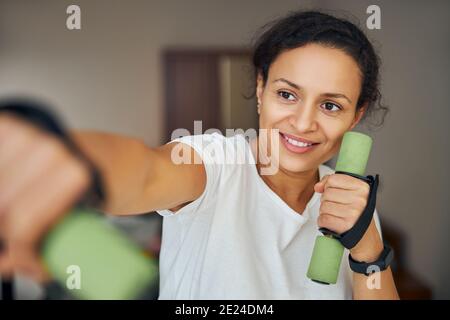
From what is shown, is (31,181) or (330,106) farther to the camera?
(330,106)

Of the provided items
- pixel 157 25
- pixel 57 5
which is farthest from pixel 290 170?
pixel 57 5

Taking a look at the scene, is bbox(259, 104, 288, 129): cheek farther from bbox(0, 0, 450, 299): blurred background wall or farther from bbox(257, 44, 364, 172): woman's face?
bbox(0, 0, 450, 299): blurred background wall

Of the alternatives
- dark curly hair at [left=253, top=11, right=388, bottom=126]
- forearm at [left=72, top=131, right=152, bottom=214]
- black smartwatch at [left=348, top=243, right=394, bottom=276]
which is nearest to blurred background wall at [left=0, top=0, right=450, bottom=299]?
dark curly hair at [left=253, top=11, right=388, bottom=126]

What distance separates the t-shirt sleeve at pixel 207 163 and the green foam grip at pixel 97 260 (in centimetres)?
18

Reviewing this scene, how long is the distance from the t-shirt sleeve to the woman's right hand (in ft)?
0.42

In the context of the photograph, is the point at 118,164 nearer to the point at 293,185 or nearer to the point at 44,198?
the point at 44,198

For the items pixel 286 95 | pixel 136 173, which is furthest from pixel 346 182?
pixel 136 173

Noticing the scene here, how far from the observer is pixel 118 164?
370 millimetres

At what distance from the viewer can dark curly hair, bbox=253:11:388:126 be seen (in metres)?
0.55

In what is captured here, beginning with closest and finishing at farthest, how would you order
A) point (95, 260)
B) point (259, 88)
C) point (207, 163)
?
point (207, 163)
point (259, 88)
point (95, 260)

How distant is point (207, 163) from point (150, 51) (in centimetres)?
21

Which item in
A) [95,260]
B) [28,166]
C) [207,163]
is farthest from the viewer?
[95,260]

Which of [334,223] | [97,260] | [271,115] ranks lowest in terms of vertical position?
[97,260]

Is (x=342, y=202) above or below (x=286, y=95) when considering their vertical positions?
below
